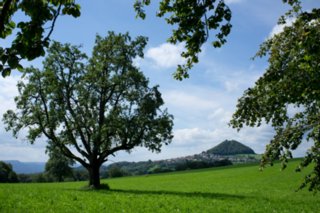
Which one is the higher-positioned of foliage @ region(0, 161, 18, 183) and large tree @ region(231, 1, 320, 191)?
foliage @ region(0, 161, 18, 183)

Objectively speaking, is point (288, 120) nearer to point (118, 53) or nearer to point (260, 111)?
point (260, 111)

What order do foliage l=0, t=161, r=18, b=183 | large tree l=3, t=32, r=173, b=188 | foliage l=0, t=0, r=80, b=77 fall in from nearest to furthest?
foliage l=0, t=0, r=80, b=77, large tree l=3, t=32, r=173, b=188, foliage l=0, t=161, r=18, b=183

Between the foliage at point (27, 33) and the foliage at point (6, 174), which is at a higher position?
the foliage at point (6, 174)

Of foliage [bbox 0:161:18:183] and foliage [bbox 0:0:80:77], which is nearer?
foliage [bbox 0:0:80:77]

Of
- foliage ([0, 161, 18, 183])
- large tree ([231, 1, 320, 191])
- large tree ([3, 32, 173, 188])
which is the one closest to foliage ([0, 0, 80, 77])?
large tree ([231, 1, 320, 191])

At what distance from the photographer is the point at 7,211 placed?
1817cm

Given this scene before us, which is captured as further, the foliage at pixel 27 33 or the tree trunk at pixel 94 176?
the tree trunk at pixel 94 176

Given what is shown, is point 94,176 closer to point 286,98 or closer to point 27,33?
point 286,98

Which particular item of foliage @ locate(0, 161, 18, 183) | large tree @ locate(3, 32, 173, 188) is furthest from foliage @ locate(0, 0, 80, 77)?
foliage @ locate(0, 161, 18, 183)

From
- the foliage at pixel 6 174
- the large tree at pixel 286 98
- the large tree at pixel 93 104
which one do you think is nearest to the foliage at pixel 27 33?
the large tree at pixel 286 98

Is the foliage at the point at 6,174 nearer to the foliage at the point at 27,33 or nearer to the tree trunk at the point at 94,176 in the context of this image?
the tree trunk at the point at 94,176

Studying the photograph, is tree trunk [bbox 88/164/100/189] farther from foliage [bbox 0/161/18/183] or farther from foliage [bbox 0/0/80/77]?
foliage [bbox 0/161/18/183]

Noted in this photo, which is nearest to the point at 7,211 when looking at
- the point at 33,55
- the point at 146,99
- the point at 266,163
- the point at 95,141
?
the point at 266,163

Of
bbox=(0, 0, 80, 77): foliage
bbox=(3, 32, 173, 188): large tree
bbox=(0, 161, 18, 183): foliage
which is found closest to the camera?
bbox=(0, 0, 80, 77): foliage
